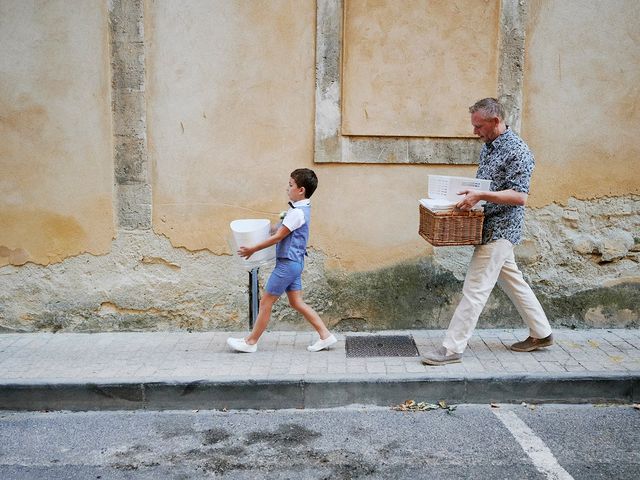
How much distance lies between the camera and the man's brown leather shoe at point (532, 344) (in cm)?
520

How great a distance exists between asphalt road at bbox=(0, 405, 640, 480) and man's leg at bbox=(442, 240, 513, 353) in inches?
22.2

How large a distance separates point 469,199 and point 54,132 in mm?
3739

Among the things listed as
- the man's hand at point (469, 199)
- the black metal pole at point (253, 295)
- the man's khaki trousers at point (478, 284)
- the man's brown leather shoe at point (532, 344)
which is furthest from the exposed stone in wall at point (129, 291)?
the man's brown leather shoe at point (532, 344)

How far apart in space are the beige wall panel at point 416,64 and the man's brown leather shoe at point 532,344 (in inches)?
75.3

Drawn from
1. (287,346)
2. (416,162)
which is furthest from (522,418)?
(416,162)

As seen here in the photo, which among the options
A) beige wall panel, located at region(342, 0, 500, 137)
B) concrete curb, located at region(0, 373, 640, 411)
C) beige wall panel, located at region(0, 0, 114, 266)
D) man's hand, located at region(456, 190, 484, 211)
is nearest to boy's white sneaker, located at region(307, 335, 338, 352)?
concrete curb, located at region(0, 373, 640, 411)

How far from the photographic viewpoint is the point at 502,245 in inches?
191

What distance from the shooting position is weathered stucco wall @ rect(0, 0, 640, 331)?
572 cm

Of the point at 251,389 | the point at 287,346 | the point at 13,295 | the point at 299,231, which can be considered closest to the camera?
the point at 251,389

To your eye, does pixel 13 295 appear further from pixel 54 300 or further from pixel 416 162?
pixel 416 162

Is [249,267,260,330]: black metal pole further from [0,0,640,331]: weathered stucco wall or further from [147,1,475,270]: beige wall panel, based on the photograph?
[147,1,475,270]: beige wall panel

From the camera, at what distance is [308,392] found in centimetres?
468

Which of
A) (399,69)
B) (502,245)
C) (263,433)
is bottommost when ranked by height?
(263,433)

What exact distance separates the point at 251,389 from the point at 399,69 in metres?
3.08
